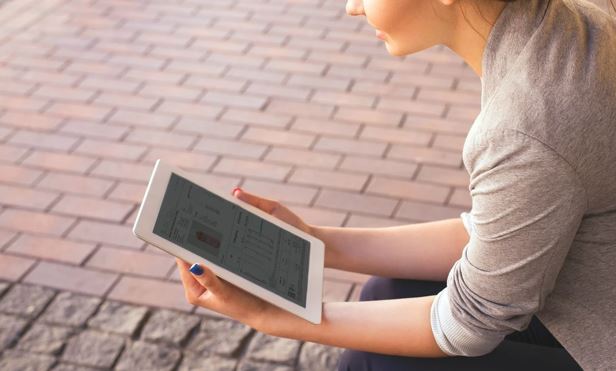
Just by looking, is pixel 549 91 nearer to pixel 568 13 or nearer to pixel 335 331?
pixel 568 13

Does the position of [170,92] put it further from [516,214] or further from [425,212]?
[516,214]

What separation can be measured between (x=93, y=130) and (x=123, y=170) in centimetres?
39

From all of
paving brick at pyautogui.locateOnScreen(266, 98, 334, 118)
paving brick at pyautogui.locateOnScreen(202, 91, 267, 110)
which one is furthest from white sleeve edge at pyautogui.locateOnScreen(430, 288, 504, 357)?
paving brick at pyautogui.locateOnScreen(202, 91, 267, 110)

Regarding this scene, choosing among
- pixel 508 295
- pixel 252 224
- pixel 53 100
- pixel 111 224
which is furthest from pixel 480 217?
pixel 53 100

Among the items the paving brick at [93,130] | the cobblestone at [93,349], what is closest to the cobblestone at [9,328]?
the cobblestone at [93,349]

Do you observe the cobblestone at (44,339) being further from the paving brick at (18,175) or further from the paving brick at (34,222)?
the paving brick at (18,175)

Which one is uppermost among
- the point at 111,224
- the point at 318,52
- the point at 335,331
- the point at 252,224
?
the point at 252,224

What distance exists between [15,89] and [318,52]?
140 cm

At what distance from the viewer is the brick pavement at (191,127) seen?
3219 mm

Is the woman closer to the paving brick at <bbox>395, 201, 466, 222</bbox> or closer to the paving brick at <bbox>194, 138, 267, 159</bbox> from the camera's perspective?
the paving brick at <bbox>395, 201, 466, 222</bbox>

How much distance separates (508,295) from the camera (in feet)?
5.38

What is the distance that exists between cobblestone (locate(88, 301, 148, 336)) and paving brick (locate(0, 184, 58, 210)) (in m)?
0.71

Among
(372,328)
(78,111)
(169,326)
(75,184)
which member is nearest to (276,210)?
(372,328)

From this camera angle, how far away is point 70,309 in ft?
9.74
